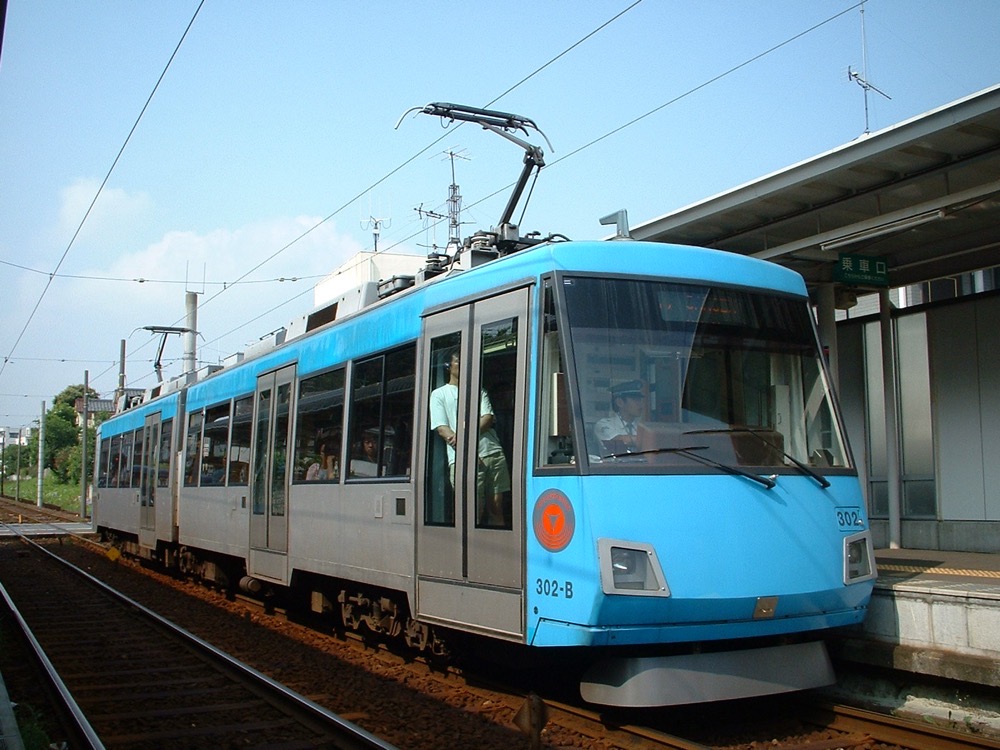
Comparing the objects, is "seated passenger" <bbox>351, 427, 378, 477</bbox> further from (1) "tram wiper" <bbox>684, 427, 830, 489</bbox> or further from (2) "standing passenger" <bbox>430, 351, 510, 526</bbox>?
(1) "tram wiper" <bbox>684, 427, 830, 489</bbox>

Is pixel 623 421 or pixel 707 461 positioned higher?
pixel 623 421

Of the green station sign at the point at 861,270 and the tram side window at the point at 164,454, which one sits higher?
the green station sign at the point at 861,270

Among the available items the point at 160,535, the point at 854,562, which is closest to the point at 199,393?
the point at 160,535

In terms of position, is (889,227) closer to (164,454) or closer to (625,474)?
(625,474)

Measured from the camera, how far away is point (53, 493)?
70.6 m

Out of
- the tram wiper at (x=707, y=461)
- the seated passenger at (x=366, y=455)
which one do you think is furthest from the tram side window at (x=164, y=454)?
the tram wiper at (x=707, y=461)

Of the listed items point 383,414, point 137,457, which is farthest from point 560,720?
point 137,457

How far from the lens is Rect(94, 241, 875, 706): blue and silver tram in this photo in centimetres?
584

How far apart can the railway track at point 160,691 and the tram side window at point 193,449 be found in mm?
2137

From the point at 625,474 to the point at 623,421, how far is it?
1.23ft

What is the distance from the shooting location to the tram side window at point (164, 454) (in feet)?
56.0

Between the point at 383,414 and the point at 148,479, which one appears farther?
the point at 148,479

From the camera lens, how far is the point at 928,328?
13266mm

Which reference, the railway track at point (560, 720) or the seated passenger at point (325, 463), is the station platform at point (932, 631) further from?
the seated passenger at point (325, 463)
